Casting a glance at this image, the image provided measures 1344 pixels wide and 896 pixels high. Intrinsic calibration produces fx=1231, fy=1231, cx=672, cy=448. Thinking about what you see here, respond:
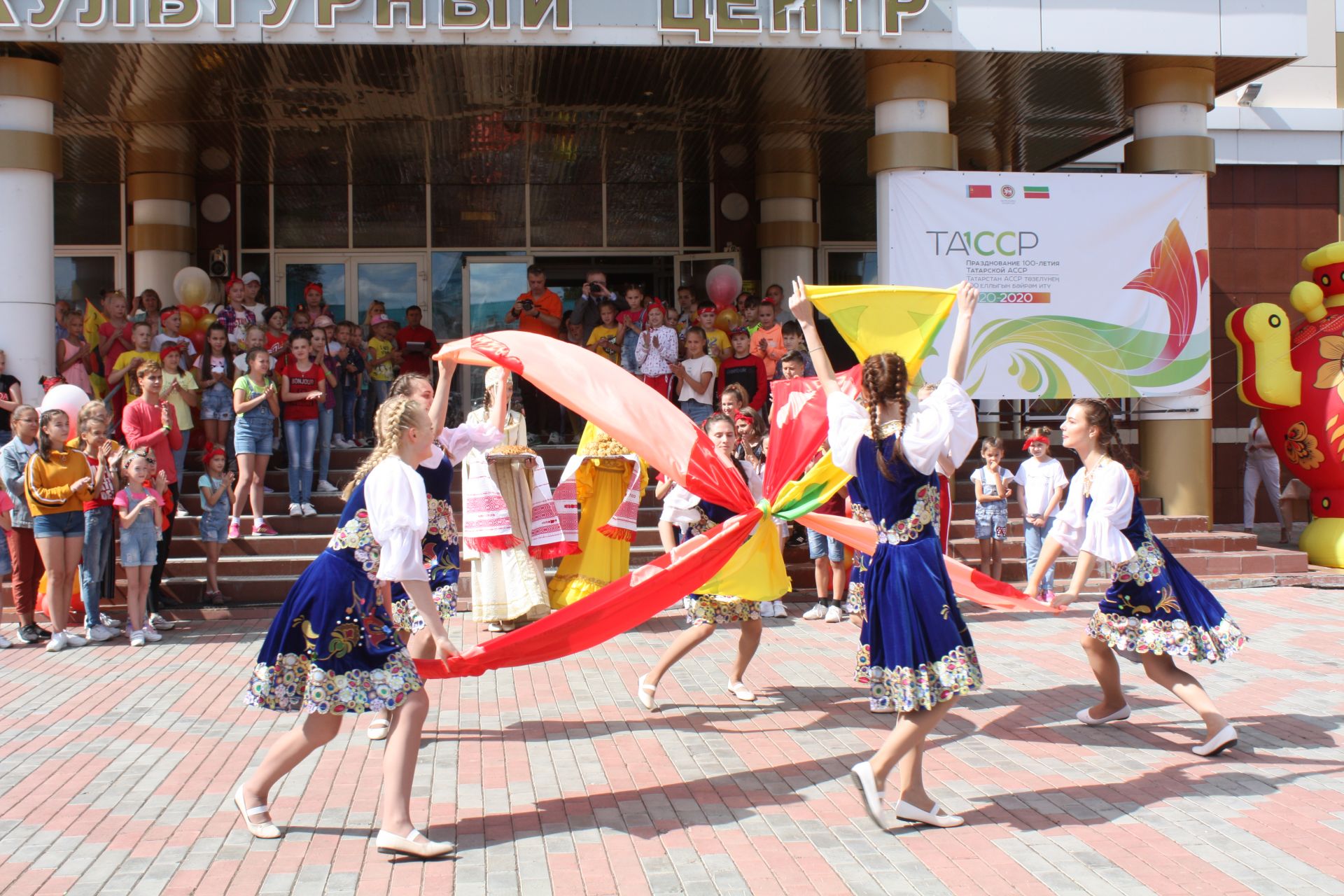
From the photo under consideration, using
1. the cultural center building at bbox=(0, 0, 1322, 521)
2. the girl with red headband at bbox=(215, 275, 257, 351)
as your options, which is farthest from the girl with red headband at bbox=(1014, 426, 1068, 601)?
the girl with red headband at bbox=(215, 275, 257, 351)

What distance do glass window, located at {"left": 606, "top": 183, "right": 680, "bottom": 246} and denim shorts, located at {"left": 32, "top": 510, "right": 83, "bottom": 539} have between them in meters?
11.1

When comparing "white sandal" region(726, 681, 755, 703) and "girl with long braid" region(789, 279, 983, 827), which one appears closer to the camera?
"girl with long braid" region(789, 279, 983, 827)

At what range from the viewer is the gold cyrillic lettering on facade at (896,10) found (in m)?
11.9

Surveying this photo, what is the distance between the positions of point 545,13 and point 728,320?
461 centimetres

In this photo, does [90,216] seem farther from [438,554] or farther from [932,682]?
[932,682]

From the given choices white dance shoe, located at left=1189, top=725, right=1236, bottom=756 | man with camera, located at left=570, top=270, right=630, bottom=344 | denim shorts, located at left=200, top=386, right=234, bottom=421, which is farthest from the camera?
man with camera, located at left=570, top=270, right=630, bottom=344

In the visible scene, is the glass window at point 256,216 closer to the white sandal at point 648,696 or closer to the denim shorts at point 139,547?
the denim shorts at point 139,547

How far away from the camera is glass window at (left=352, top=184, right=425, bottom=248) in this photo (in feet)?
62.2

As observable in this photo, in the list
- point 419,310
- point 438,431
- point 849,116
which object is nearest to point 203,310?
point 419,310

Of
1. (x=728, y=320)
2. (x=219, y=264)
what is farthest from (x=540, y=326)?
(x=219, y=264)

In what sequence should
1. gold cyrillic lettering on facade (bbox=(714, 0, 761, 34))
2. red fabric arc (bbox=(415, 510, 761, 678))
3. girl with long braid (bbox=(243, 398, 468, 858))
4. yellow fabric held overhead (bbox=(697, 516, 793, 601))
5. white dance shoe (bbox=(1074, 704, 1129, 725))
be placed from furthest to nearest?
gold cyrillic lettering on facade (bbox=(714, 0, 761, 34))
white dance shoe (bbox=(1074, 704, 1129, 725))
yellow fabric held overhead (bbox=(697, 516, 793, 601))
red fabric arc (bbox=(415, 510, 761, 678))
girl with long braid (bbox=(243, 398, 468, 858))

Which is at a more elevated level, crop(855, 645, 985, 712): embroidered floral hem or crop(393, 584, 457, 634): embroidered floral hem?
crop(393, 584, 457, 634): embroidered floral hem

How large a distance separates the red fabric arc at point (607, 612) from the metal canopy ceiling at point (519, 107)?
7317 mm

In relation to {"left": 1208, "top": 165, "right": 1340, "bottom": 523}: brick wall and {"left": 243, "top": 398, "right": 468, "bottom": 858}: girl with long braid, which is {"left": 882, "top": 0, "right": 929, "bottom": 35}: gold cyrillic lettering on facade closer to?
{"left": 1208, "top": 165, "right": 1340, "bottom": 523}: brick wall
